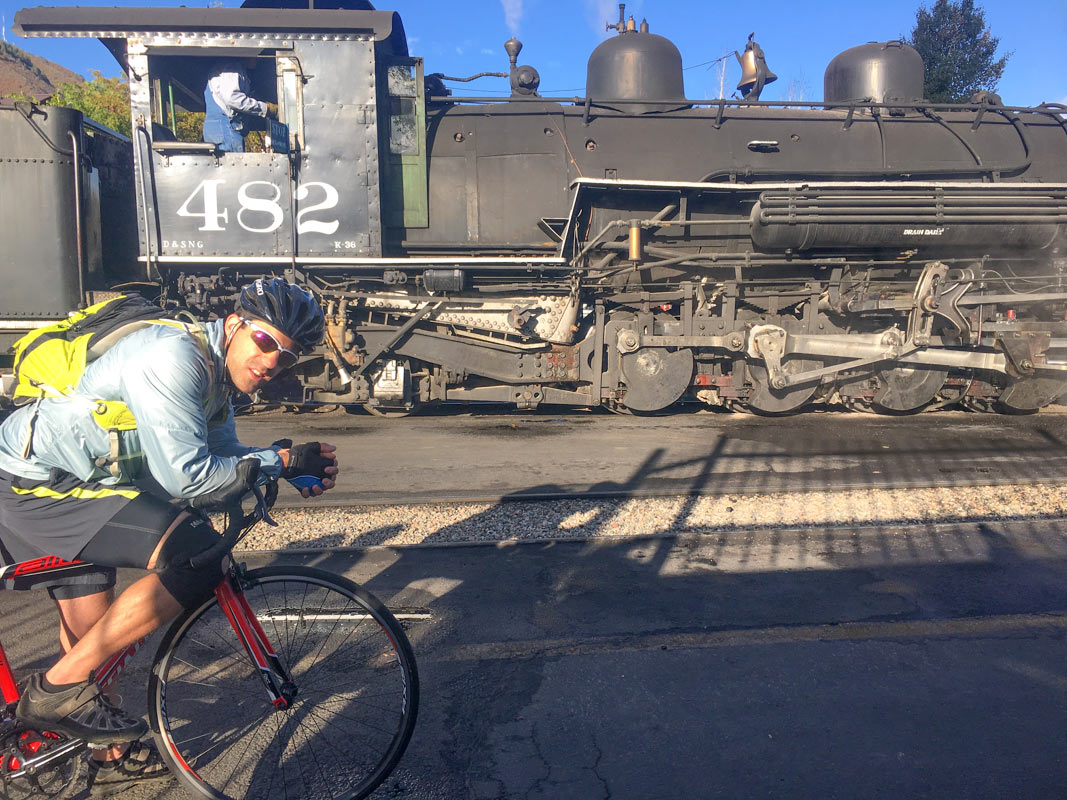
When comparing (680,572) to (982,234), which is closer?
(680,572)

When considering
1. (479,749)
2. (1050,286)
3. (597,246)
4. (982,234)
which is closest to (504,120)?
(597,246)

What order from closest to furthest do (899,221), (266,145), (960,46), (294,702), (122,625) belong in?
(122,625), (294,702), (266,145), (899,221), (960,46)

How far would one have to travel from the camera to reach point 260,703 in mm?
2734

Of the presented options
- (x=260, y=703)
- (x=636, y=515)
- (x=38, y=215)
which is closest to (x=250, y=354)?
(x=260, y=703)

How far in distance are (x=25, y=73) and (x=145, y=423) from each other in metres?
75.3

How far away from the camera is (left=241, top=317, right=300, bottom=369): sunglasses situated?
226 cm

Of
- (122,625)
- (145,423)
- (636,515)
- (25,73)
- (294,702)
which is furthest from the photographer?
Result: (25,73)

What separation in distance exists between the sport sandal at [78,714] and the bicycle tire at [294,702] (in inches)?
4.4

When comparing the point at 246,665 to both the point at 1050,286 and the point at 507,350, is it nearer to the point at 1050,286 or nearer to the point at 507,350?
the point at 507,350

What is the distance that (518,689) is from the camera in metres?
2.93

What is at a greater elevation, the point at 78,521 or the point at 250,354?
the point at 250,354

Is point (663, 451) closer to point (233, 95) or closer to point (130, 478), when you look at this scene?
point (233, 95)

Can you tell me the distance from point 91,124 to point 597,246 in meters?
5.05

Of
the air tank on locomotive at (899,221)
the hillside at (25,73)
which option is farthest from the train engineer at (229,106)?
the hillside at (25,73)
